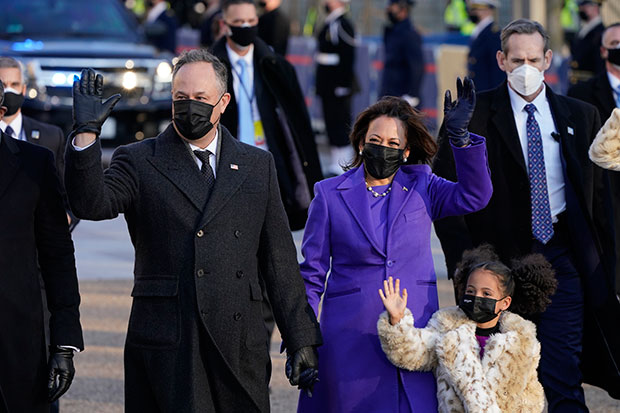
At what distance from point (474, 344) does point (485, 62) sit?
8870 millimetres

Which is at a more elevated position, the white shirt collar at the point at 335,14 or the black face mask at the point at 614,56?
the white shirt collar at the point at 335,14

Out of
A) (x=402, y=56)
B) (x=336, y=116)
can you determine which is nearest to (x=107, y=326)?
(x=336, y=116)

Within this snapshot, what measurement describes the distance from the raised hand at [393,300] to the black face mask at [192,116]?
974 millimetres

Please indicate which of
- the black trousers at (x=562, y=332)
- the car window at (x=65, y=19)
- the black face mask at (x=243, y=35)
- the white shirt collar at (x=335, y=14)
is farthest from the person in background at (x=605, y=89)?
the white shirt collar at (x=335, y=14)

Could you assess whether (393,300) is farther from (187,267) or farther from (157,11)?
(157,11)

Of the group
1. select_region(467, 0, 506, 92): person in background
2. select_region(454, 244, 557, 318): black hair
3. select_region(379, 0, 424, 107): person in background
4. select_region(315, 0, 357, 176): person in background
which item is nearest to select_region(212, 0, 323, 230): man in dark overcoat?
select_region(454, 244, 557, 318): black hair

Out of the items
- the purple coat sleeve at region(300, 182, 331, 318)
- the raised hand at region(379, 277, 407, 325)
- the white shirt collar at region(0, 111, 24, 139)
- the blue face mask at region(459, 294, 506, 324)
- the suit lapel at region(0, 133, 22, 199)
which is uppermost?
the suit lapel at region(0, 133, 22, 199)

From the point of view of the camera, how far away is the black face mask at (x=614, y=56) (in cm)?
794

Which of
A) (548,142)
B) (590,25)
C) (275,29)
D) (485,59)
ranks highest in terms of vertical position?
(275,29)

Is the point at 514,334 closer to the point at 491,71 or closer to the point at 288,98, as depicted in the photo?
the point at 288,98

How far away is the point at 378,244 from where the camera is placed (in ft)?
18.2

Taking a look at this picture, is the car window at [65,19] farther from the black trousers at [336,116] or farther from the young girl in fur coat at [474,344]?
the young girl in fur coat at [474,344]

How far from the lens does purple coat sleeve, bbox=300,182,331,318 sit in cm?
558

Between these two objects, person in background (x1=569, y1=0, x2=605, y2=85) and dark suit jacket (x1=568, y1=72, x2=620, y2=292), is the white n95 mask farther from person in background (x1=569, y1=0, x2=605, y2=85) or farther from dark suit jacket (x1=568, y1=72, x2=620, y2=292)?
person in background (x1=569, y1=0, x2=605, y2=85)
